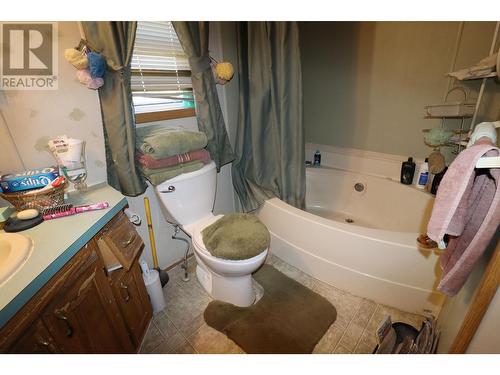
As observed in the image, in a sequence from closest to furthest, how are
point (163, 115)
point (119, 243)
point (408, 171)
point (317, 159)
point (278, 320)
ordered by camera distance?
point (119, 243)
point (278, 320)
point (163, 115)
point (408, 171)
point (317, 159)

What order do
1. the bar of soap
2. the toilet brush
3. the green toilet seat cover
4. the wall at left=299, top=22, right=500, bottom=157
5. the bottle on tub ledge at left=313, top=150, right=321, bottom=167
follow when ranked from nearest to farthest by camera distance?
the bar of soap → the green toilet seat cover → the toilet brush → the wall at left=299, top=22, right=500, bottom=157 → the bottle on tub ledge at left=313, top=150, right=321, bottom=167

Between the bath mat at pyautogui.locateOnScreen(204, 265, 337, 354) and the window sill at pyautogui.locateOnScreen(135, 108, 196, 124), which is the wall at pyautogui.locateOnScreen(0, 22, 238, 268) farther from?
the bath mat at pyautogui.locateOnScreen(204, 265, 337, 354)

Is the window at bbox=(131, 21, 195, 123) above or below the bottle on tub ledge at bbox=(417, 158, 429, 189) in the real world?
above

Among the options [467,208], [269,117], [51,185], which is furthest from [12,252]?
[269,117]

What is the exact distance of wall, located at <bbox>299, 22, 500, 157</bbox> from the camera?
4.97 ft

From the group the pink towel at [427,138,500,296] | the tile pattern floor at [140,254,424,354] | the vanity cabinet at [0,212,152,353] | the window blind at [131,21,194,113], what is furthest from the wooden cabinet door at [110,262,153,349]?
the pink towel at [427,138,500,296]

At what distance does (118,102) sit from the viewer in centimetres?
113

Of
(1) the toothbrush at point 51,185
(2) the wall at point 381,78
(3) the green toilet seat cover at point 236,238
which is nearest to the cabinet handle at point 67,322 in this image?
(1) the toothbrush at point 51,185

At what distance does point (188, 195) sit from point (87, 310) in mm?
726

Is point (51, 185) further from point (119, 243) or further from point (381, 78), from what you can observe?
point (381, 78)

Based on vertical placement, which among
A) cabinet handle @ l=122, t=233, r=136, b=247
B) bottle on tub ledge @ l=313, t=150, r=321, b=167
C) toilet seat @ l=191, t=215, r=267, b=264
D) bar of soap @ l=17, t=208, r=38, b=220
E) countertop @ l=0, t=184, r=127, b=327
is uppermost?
bar of soap @ l=17, t=208, r=38, b=220

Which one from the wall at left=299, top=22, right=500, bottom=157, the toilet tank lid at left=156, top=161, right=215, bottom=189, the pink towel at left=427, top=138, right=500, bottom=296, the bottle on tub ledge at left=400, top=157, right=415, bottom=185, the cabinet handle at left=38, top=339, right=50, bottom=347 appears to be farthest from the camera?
the bottle on tub ledge at left=400, top=157, right=415, bottom=185

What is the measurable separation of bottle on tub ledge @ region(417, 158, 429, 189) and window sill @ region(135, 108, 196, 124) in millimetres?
1747
